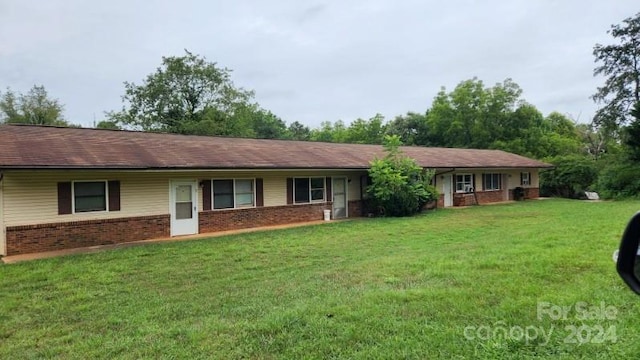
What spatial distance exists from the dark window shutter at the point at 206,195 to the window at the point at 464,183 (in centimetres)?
1508

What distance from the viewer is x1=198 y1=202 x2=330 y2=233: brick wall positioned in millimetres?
13859

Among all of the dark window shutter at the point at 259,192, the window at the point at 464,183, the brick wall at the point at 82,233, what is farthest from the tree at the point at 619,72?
the brick wall at the point at 82,233

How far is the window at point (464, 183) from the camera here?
23.4 metres

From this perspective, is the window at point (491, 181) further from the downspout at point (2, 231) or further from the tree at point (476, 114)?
the downspout at point (2, 231)

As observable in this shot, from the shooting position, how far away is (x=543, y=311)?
4508 mm

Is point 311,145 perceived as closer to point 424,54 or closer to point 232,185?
point 232,185

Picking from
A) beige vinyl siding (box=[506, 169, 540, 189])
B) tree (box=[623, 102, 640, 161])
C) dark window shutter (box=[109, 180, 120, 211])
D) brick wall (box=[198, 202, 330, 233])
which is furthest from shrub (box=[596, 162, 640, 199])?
dark window shutter (box=[109, 180, 120, 211])

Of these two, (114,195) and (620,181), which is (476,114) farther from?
(114,195)

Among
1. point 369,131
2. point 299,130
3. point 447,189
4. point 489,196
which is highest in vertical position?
point 299,130

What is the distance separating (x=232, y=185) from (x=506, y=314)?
37.4 ft

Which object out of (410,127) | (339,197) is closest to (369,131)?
(410,127)

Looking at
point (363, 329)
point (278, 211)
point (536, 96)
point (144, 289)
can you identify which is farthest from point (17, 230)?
point (536, 96)

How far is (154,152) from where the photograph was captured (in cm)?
1359

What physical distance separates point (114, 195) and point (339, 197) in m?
9.18
